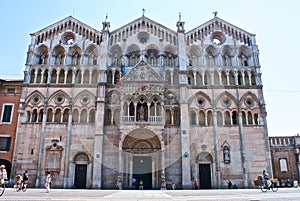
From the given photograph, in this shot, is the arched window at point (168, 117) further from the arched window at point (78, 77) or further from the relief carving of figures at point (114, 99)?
the arched window at point (78, 77)

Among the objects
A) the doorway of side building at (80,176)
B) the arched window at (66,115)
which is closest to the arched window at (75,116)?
the arched window at (66,115)

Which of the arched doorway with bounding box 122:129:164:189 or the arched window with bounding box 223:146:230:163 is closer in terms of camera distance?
the arched doorway with bounding box 122:129:164:189

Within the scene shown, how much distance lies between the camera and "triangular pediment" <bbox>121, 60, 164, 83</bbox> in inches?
1212

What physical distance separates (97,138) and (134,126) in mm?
4319

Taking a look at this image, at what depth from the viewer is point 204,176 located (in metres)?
29.1

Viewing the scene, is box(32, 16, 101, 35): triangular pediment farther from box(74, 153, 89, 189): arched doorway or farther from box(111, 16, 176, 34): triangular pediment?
box(74, 153, 89, 189): arched doorway

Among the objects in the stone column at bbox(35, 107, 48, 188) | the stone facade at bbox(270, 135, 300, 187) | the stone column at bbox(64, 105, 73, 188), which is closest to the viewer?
the stone column at bbox(35, 107, 48, 188)

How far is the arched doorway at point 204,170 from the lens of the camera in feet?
94.8

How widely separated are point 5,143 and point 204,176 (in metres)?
23.0

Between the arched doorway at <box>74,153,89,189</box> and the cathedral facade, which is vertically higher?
the cathedral facade

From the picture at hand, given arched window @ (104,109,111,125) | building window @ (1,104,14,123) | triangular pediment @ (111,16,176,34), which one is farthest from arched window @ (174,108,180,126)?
building window @ (1,104,14,123)

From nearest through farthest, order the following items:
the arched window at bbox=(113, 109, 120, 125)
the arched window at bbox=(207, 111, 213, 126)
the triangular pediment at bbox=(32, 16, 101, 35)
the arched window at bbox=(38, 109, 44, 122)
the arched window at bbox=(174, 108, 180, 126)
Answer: the arched window at bbox=(113, 109, 120, 125)
the arched window at bbox=(174, 108, 180, 126)
the arched window at bbox=(38, 109, 44, 122)
the arched window at bbox=(207, 111, 213, 126)
the triangular pediment at bbox=(32, 16, 101, 35)

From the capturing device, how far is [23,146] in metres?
29.1

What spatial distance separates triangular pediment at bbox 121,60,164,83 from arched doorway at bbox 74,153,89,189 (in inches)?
396
